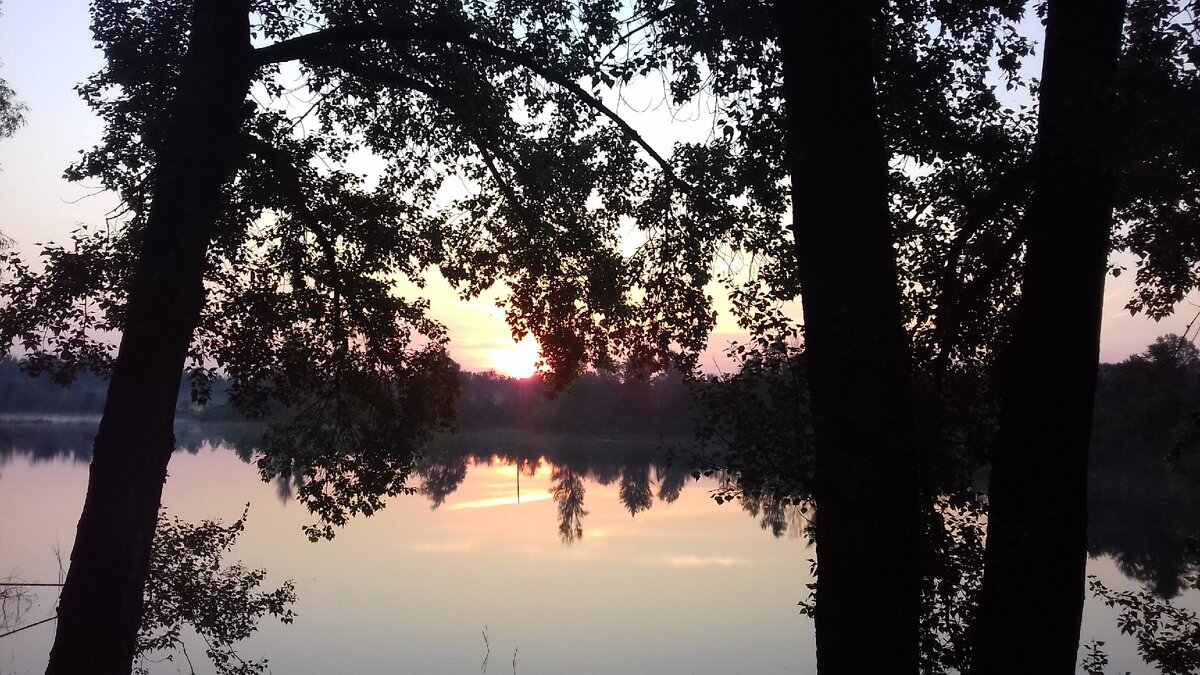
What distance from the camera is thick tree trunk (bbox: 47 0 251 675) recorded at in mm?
5871

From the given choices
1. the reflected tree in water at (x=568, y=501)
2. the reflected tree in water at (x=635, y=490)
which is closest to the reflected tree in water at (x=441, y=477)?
the reflected tree in water at (x=568, y=501)

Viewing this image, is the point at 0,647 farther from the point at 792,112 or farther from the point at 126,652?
the point at 792,112

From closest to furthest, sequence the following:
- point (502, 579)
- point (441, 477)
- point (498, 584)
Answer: point (498, 584) < point (502, 579) < point (441, 477)

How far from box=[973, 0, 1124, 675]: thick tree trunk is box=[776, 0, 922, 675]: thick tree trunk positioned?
0.40 m

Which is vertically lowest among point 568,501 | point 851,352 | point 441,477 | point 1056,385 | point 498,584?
point 498,584

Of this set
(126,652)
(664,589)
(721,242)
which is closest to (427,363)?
(721,242)

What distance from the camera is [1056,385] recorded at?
12.8 feet

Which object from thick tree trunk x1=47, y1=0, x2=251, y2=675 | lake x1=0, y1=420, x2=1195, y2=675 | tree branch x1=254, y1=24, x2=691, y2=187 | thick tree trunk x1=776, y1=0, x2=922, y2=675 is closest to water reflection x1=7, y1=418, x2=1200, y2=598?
lake x1=0, y1=420, x2=1195, y2=675

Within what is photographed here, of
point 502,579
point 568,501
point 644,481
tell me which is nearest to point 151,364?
point 502,579

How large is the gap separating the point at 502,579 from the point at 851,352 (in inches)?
844

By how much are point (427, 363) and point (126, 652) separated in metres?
5.31

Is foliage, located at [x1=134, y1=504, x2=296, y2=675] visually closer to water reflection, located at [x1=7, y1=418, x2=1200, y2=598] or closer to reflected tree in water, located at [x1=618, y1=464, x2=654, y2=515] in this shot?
water reflection, located at [x1=7, y1=418, x2=1200, y2=598]

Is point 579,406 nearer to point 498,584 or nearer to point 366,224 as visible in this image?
point 498,584

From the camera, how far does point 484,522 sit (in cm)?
3312
